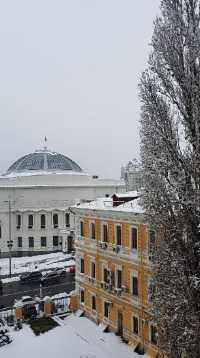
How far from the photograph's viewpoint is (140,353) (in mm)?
23938

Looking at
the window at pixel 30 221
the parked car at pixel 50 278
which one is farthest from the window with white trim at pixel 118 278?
the window at pixel 30 221

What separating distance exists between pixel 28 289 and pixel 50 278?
2.77 metres

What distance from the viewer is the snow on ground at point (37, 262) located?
50188mm

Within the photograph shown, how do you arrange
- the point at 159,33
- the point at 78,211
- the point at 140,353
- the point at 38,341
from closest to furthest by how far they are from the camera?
the point at 159,33
the point at 140,353
the point at 38,341
the point at 78,211

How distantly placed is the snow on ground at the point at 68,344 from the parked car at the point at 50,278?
13.3 m

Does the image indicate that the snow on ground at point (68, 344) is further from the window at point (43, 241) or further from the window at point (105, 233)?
the window at point (43, 241)

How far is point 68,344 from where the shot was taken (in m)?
25.3

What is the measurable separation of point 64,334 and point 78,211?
8745mm

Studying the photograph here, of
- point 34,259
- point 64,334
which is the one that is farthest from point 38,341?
point 34,259

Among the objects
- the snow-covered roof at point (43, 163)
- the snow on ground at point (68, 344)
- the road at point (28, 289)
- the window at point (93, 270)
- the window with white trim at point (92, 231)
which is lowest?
the road at point (28, 289)

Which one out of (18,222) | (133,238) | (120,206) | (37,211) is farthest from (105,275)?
(18,222)

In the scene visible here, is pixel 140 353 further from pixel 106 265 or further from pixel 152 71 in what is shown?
pixel 152 71

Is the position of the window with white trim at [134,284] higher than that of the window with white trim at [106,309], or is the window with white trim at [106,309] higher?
the window with white trim at [134,284]

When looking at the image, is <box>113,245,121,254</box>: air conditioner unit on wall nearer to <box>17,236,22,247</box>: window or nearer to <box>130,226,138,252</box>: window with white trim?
<box>130,226,138,252</box>: window with white trim
